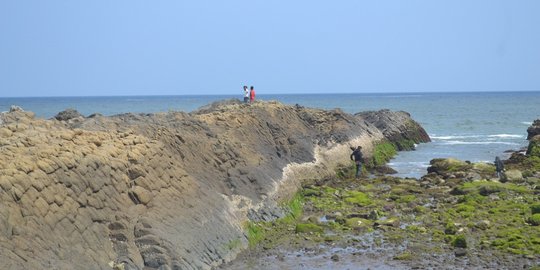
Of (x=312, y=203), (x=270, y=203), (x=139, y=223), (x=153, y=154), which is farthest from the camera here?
(x=312, y=203)

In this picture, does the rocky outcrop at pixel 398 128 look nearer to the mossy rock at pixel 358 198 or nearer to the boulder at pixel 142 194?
the mossy rock at pixel 358 198

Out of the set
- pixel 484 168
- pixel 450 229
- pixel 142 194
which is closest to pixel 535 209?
pixel 450 229

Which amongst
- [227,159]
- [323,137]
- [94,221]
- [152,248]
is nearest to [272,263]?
[152,248]

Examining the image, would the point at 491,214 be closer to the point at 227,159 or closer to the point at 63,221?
the point at 227,159

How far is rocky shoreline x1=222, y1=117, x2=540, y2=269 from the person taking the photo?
20.9 meters

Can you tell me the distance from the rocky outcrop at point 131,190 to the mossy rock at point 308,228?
145 cm

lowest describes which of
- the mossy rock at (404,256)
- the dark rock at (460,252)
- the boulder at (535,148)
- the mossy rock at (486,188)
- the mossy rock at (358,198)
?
A: the mossy rock at (358,198)

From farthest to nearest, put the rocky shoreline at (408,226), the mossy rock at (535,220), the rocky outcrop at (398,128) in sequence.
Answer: the rocky outcrop at (398,128) → the mossy rock at (535,220) → the rocky shoreline at (408,226)

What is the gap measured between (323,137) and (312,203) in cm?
1184

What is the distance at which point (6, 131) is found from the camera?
21.2 meters

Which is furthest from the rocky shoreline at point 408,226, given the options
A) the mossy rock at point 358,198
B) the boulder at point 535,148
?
the boulder at point 535,148

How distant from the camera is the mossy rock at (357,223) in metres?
25.3

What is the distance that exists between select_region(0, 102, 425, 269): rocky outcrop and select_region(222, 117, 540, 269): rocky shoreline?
1.33 m

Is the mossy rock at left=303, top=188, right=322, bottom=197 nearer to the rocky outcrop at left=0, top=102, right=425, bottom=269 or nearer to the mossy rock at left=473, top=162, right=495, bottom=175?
the rocky outcrop at left=0, top=102, right=425, bottom=269
